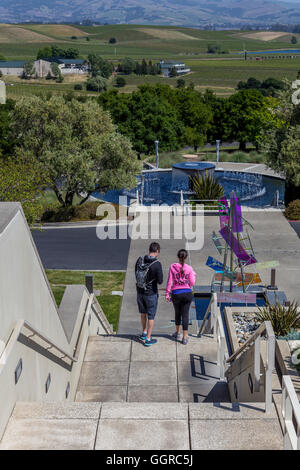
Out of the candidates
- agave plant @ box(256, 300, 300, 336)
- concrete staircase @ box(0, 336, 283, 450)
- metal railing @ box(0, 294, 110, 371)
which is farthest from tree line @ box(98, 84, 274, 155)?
concrete staircase @ box(0, 336, 283, 450)

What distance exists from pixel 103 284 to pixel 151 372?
1015 cm

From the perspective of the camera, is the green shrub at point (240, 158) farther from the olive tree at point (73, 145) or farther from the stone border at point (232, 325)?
the stone border at point (232, 325)

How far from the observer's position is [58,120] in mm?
30078

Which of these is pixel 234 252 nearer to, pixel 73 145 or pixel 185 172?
pixel 73 145

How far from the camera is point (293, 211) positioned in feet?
90.3

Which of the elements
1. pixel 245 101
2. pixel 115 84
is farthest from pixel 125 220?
pixel 115 84

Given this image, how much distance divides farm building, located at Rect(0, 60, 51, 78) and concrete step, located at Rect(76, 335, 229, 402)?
17382cm

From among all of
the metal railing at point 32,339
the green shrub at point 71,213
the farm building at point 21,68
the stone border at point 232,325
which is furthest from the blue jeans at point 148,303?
the farm building at point 21,68

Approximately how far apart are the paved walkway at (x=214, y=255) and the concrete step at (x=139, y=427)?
876cm

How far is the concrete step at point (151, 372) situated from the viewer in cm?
854

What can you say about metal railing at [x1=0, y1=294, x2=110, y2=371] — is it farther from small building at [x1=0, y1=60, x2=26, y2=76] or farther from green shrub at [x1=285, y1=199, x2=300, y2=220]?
small building at [x1=0, y1=60, x2=26, y2=76]

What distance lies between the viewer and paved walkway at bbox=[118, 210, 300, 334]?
16203 mm

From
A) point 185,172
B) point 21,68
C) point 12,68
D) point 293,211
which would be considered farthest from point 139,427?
point 21,68
